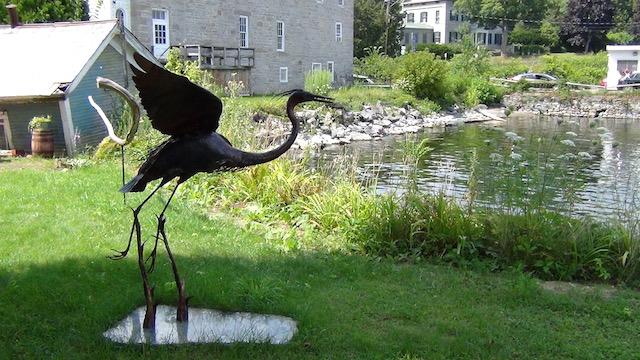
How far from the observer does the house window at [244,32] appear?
29.0 m

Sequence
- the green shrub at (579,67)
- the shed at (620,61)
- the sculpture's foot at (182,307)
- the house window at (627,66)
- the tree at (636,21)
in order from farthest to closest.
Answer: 1. the tree at (636,21)
2. the green shrub at (579,67)
3. the house window at (627,66)
4. the shed at (620,61)
5. the sculpture's foot at (182,307)

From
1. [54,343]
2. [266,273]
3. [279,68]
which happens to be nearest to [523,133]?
[279,68]

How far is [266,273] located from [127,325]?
1.51 meters

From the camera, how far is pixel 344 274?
5.99 meters

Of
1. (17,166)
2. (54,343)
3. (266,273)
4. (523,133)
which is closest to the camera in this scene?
(54,343)

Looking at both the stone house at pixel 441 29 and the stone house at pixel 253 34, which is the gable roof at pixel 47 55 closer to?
the stone house at pixel 253 34

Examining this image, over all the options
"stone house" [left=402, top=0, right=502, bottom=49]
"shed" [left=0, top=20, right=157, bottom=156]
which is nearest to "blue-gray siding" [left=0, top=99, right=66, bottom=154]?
"shed" [left=0, top=20, right=157, bottom=156]

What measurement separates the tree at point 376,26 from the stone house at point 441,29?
16.9 meters

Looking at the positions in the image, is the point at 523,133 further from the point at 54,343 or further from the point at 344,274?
the point at 54,343

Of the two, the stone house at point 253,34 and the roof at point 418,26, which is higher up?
the roof at point 418,26

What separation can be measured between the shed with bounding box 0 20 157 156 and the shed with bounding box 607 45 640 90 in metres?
35.5

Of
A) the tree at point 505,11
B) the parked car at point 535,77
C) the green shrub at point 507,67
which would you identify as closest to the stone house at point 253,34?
the parked car at point 535,77

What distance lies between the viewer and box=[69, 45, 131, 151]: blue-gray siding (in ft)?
38.1

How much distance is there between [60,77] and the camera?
11.2 meters
